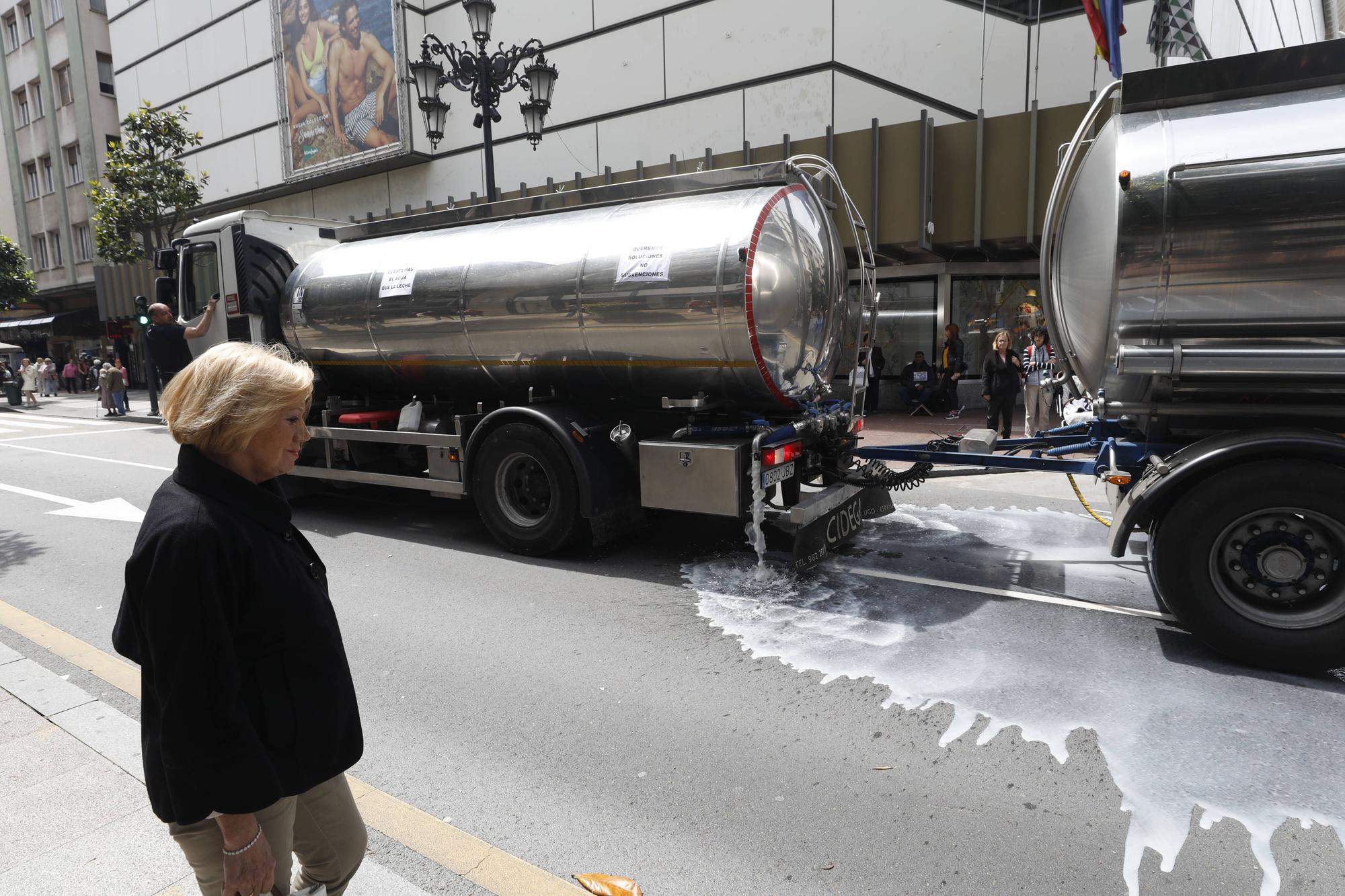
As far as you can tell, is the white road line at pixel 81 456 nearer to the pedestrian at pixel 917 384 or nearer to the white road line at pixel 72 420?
the white road line at pixel 72 420

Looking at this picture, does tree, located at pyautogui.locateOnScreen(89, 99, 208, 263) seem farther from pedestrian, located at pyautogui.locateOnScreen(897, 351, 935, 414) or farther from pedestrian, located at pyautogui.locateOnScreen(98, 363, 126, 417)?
pedestrian, located at pyautogui.locateOnScreen(897, 351, 935, 414)

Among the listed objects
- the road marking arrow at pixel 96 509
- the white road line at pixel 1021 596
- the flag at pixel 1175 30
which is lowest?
the white road line at pixel 1021 596

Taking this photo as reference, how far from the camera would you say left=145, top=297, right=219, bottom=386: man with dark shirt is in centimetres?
898

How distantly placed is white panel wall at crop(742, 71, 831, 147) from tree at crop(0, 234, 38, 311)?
33211 mm

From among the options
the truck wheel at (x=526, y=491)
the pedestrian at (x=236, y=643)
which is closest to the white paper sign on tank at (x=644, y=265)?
the truck wheel at (x=526, y=491)

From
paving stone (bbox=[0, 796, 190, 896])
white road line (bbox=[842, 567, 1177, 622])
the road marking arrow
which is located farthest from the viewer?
the road marking arrow

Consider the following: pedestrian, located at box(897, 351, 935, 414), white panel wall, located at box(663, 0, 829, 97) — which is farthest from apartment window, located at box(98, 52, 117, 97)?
pedestrian, located at box(897, 351, 935, 414)

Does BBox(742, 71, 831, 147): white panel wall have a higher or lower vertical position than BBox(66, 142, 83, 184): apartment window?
lower

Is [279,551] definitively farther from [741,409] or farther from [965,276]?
[965,276]

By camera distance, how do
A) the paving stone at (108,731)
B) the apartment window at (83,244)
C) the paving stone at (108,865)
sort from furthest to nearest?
1. the apartment window at (83,244)
2. the paving stone at (108,731)
3. the paving stone at (108,865)

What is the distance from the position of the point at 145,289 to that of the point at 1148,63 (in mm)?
32439

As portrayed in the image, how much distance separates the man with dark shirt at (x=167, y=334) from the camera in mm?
8984

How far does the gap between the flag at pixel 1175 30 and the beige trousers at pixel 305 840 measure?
10.5 meters

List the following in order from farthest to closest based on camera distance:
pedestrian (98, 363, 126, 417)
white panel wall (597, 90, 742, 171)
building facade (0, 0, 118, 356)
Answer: building facade (0, 0, 118, 356) < pedestrian (98, 363, 126, 417) < white panel wall (597, 90, 742, 171)
